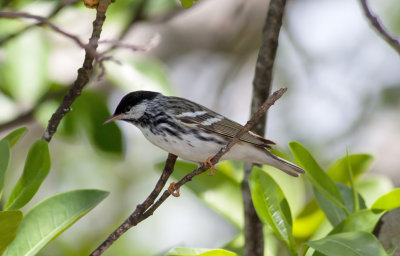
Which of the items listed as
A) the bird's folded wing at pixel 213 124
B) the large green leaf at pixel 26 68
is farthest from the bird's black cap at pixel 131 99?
the large green leaf at pixel 26 68

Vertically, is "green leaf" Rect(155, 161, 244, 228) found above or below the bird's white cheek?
below

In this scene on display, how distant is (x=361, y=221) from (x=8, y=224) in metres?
1.30

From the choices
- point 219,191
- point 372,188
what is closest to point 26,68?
point 219,191

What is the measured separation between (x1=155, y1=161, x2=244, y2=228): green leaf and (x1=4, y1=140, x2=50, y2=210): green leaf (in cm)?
73

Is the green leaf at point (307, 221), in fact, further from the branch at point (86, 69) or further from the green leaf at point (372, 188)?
the branch at point (86, 69)

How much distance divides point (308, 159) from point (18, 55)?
2.25 metres

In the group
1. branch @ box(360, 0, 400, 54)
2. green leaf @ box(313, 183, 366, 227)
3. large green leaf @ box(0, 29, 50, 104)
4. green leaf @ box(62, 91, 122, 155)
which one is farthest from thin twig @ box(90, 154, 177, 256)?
large green leaf @ box(0, 29, 50, 104)

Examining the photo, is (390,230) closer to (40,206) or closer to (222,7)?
(40,206)

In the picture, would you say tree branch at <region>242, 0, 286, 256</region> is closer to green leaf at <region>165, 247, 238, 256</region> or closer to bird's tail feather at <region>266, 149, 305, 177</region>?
bird's tail feather at <region>266, 149, 305, 177</region>

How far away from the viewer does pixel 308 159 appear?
2350 mm

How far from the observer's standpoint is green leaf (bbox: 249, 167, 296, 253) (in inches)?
89.8

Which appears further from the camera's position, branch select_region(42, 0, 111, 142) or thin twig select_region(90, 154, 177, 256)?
thin twig select_region(90, 154, 177, 256)

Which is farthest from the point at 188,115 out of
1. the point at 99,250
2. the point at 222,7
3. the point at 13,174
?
the point at 13,174

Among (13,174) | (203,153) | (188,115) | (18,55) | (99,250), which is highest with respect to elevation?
(18,55)
